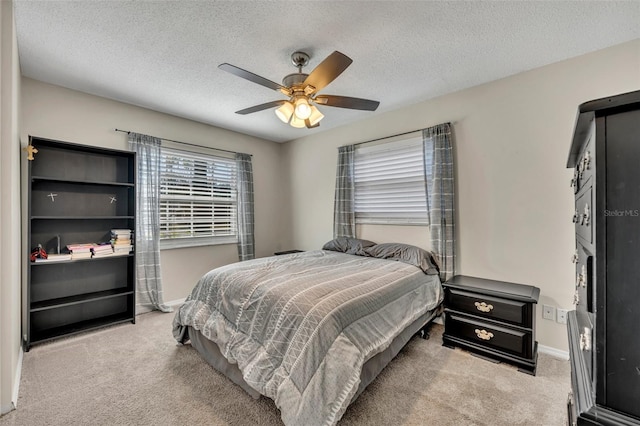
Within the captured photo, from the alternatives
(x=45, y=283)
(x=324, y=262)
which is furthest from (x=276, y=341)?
(x=45, y=283)

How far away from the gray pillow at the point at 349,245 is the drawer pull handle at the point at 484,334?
1.39 m

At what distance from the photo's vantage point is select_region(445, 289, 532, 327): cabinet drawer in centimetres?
216

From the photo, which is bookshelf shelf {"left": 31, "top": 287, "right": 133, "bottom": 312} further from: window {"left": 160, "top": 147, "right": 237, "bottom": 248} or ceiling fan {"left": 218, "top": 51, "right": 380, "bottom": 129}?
ceiling fan {"left": 218, "top": 51, "right": 380, "bottom": 129}

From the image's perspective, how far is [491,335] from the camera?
2299 millimetres

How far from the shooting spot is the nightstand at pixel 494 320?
2.14 meters

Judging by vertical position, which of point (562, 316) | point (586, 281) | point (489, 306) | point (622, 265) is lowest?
point (562, 316)

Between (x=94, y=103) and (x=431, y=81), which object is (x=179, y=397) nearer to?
(x=94, y=103)

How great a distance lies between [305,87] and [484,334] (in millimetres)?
2500

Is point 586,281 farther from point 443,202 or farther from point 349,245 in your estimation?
point 349,245

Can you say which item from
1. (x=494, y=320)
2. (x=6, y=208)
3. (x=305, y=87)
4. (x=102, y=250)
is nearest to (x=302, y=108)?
(x=305, y=87)

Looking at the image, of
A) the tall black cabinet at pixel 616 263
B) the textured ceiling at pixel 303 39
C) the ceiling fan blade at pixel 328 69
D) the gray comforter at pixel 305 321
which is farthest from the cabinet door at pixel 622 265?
the textured ceiling at pixel 303 39

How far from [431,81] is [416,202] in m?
1.32

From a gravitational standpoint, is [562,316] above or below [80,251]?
below

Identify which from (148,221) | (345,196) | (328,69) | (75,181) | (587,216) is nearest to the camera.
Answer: (587,216)
